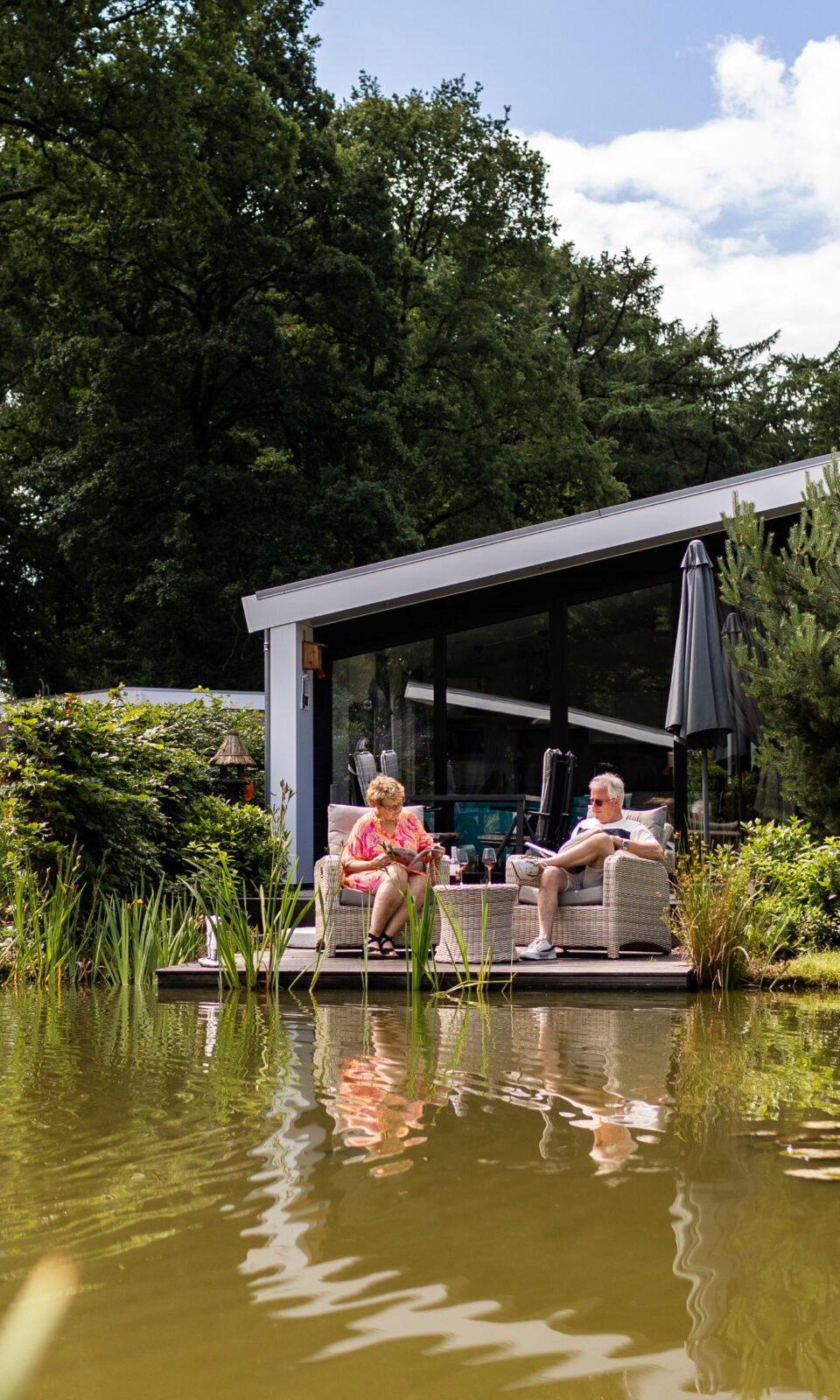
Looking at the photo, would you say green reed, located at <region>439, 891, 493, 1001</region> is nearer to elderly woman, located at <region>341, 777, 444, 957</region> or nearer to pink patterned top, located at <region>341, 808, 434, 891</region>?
elderly woman, located at <region>341, 777, 444, 957</region>

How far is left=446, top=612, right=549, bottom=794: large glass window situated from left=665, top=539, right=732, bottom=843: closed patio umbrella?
1.96 meters

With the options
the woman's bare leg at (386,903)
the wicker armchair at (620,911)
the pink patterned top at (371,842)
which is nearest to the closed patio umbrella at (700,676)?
the wicker armchair at (620,911)

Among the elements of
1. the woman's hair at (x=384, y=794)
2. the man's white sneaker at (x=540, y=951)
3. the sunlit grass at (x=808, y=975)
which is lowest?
the sunlit grass at (x=808, y=975)

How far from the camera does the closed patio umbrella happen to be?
7.57m

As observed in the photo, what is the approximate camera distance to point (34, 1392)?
1.82m

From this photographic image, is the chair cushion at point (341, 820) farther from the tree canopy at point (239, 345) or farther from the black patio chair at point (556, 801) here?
the tree canopy at point (239, 345)

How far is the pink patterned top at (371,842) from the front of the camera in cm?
656

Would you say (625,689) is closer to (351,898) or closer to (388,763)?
(388,763)

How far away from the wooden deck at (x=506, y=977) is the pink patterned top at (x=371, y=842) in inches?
27.7

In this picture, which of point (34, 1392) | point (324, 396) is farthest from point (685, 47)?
point (34, 1392)

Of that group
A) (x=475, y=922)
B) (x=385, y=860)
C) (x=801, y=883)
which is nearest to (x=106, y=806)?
(x=385, y=860)

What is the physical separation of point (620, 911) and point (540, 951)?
17.8 inches

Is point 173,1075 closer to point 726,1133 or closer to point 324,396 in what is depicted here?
point 726,1133

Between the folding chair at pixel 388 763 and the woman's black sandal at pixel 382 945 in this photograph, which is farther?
the folding chair at pixel 388 763
